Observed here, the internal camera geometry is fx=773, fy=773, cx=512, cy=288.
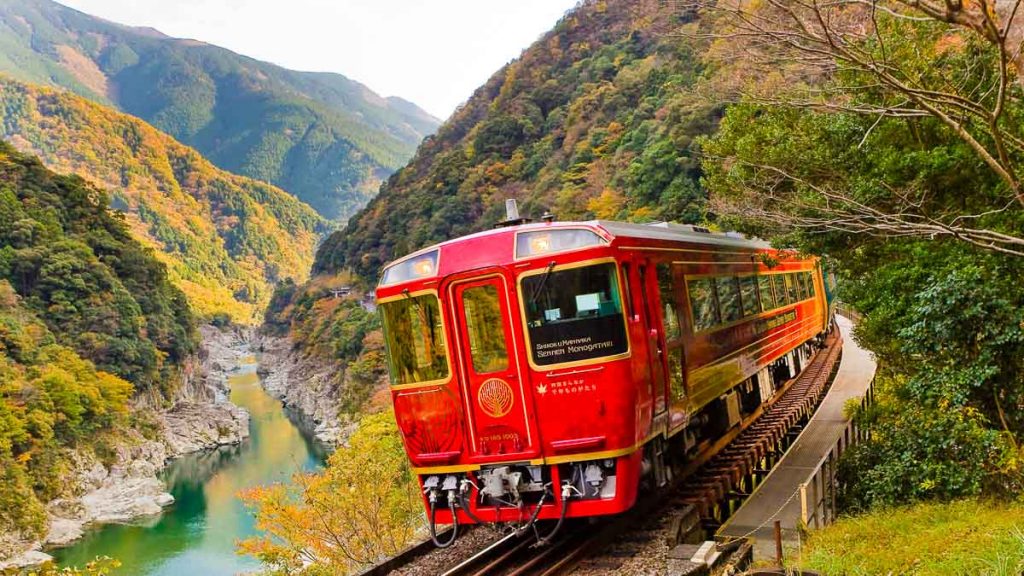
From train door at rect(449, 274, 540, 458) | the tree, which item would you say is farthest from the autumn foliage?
the tree

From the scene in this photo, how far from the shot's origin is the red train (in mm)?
7055

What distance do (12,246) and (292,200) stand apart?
13860 centimetres

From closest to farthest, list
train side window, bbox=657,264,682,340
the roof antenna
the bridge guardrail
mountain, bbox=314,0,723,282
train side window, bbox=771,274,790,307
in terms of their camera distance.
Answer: the bridge guardrail → the roof antenna → train side window, bbox=657,264,682,340 → train side window, bbox=771,274,790,307 → mountain, bbox=314,0,723,282

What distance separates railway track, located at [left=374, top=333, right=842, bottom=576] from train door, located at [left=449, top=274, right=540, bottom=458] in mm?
1060

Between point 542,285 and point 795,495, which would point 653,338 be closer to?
point 542,285

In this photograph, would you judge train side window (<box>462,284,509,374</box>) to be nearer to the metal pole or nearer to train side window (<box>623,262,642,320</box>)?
train side window (<box>623,262,642,320</box>)

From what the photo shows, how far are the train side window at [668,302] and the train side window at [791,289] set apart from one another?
7964mm

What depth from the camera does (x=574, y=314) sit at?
7105 millimetres

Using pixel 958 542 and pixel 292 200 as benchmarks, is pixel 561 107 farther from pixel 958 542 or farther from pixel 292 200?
pixel 292 200

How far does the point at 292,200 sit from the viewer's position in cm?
18812

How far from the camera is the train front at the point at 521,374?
704 cm

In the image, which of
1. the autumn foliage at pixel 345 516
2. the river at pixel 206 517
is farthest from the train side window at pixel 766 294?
the river at pixel 206 517

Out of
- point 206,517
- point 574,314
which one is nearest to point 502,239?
point 574,314

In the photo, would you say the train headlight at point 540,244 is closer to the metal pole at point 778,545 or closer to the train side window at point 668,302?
the train side window at point 668,302
